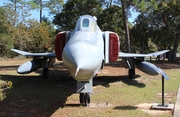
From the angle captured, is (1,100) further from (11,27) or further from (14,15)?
(14,15)

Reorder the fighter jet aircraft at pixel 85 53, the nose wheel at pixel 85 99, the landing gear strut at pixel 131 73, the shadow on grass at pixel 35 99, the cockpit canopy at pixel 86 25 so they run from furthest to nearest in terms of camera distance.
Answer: the landing gear strut at pixel 131 73 < the nose wheel at pixel 85 99 < the shadow on grass at pixel 35 99 < the cockpit canopy at pixel 86 25 < the fighter jet aircraft at pixel 85 53

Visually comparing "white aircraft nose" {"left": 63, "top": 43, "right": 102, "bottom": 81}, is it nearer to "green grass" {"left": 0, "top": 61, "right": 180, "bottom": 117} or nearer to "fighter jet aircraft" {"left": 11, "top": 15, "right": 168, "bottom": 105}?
"fighter jet aircraft" {"left": 11, "top": 15, "right": 168, "bottom": 105}

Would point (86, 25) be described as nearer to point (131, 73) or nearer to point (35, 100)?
point (35, 100)

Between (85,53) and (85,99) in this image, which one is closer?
(85,53)

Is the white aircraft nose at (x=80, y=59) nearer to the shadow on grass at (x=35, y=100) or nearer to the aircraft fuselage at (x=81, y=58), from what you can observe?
the aircraft fuselage at (x=81, y=58)

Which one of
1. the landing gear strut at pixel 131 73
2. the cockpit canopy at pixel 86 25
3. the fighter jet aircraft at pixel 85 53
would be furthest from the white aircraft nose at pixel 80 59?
the landing gear strut at pixel 131 73

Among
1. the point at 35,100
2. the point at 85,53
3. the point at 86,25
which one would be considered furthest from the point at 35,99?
the point at 85,53

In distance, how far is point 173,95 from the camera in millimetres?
9492

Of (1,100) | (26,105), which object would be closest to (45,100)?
(26,105)

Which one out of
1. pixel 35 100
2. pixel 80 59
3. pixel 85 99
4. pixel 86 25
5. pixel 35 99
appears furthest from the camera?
pixel 35 99

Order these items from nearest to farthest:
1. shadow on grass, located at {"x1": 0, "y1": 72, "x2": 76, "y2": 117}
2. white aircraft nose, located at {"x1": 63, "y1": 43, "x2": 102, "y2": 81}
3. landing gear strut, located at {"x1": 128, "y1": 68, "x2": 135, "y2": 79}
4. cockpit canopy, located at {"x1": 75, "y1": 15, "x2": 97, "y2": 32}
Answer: white aircraft nose, located at {"x1": 63, "y1": 43, "x2": 102, "y2": 81} → cockpit canopy, located at {"x1": 75, "y1": 15, "x2": 97, "y2": 32} → shadow on grass, located at {"x1": 0, "y1": 72, "x2": 76, "y2": 117} → landing gear strut, located at {"x1": 128, "y1": 68, "x2": 135, "y2": 79}

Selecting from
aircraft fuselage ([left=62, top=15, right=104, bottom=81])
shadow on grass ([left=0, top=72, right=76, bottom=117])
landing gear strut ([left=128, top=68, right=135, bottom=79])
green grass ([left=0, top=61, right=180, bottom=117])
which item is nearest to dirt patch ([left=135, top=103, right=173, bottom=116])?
green grass ([left=0, top=61, right=180, bottom=117])

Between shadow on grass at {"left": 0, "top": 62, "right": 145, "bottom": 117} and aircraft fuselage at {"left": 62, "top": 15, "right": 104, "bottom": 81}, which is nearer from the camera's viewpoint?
aircraft fuselage at {"left": 62, "top": 15, "right": 104, "bottom": 81}

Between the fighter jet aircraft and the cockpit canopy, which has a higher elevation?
the cockpit canopy
